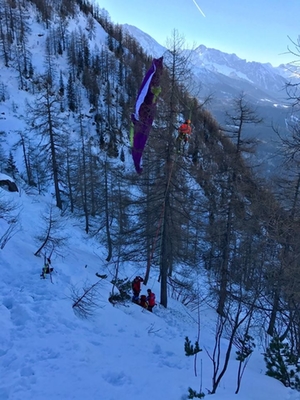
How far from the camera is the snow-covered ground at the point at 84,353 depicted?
4227 mm

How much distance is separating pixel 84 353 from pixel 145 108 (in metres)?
7.60

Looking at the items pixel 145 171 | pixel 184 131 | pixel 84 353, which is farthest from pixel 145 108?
pixel 84 353

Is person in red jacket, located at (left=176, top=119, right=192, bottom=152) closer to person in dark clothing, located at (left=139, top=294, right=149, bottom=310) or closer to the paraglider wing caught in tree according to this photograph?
the paraglider wing caught in tree

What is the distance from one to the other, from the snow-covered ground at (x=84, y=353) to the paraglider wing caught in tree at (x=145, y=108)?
5340 millimetres

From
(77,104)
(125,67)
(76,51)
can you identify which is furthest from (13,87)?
(125,67)

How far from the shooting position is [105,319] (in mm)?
7426

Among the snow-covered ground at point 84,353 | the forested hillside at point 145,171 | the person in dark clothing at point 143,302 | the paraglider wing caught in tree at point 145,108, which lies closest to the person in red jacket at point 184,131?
the forested hillside at point 145,171

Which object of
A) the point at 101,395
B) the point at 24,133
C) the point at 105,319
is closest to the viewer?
the point at 101,395

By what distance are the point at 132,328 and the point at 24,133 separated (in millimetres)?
37214

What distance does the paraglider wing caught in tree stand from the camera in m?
8.84

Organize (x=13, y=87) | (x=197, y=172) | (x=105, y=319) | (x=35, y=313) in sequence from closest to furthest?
(x=35, y=313) < (x=105, y=319) < (x=197, y=172) < (x=13, y=87)

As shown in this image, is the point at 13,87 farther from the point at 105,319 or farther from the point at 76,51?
the point at 105,319

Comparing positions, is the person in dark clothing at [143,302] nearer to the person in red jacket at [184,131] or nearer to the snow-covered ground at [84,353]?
the snow-covered ground at [84,353]

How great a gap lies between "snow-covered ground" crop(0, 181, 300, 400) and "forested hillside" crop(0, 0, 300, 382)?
1411 mm
